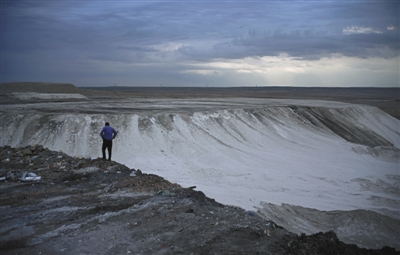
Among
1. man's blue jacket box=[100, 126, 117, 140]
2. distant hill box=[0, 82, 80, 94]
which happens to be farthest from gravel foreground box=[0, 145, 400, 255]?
distant hill box=[0, 82, 80, 94]

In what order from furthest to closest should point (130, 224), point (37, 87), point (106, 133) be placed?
point (37, 87)
point (106, 133)
point (130, 224)

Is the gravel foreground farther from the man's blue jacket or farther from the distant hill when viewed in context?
the distant hill

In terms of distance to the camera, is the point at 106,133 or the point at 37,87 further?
the point at 37,87

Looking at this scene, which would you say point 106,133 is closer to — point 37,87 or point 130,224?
point 130,224

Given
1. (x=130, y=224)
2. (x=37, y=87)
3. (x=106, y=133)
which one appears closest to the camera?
(x=130, y=224)

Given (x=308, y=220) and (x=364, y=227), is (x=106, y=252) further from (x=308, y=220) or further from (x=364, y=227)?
(x=364, y=227)

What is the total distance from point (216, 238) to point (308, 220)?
6.03m

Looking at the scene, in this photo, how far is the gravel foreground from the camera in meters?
6.30

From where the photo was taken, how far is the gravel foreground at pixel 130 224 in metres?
6.30

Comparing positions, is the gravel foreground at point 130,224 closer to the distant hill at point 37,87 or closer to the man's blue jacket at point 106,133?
the man's blue jacket at point 106,133

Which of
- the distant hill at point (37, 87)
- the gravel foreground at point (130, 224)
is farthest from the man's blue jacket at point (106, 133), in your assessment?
the distant hill at point (37, 87)

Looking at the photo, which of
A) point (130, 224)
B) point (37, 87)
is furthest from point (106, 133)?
point (37, 87)

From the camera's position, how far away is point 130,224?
23.6 ft

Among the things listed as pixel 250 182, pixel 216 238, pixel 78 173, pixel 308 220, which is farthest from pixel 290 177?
pixel 216 238
